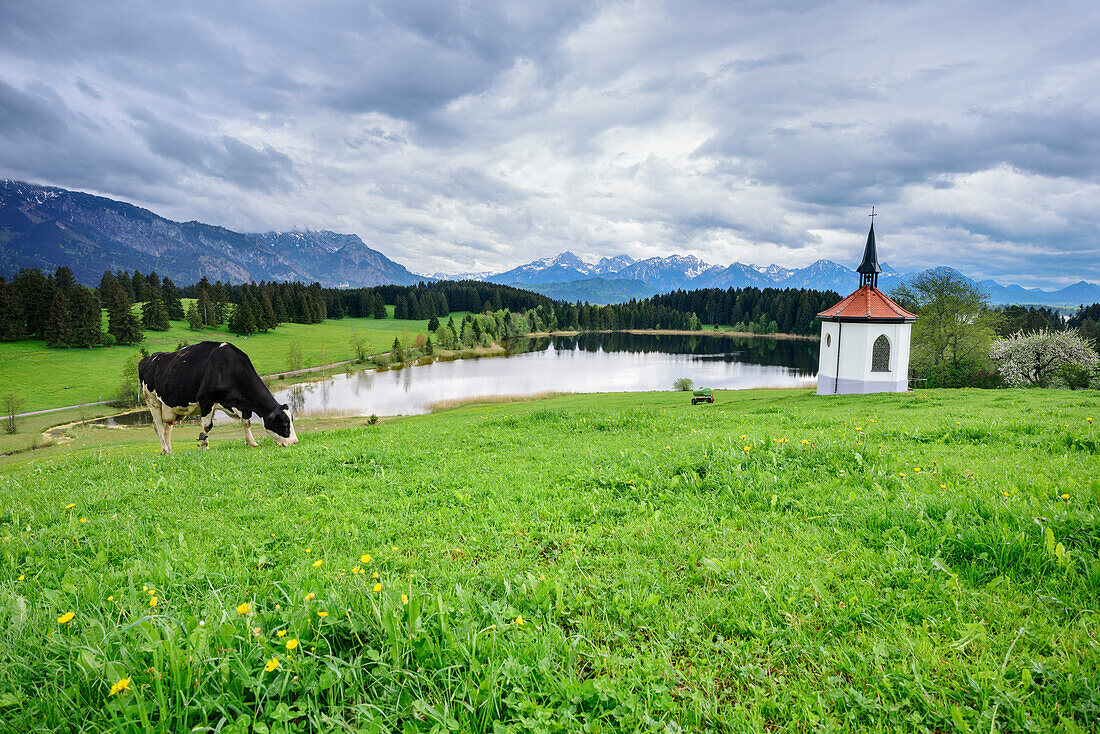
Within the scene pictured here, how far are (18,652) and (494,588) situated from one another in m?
2.70

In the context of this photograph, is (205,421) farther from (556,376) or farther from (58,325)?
(58,325)

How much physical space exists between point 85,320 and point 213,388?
94.9 metres

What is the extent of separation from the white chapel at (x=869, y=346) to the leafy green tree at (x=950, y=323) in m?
15.0

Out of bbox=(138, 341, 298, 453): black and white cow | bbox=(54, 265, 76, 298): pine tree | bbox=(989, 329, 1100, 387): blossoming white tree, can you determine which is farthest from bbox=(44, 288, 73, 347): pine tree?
bbox=(989, 329, 1100, 387): blossoming white tree

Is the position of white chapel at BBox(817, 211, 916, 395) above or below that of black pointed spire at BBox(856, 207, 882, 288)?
below

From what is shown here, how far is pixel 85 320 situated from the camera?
7812 centimetres

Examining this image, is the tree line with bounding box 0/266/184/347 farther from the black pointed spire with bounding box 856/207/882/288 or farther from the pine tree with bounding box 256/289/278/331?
the black pointed spire with bounding box 856/207/882/288

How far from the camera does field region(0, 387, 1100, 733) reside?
231cm

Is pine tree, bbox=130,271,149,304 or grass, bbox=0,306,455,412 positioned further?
pine tree, bbox=130,271,149,304

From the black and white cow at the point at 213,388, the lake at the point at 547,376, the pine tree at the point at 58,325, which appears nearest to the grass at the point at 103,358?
the pine tree at the point at 58,325

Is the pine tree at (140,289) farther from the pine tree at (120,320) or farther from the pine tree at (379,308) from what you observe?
the pine tree at (379,308)

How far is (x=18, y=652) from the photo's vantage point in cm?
253

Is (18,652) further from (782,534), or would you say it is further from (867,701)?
(782,534)

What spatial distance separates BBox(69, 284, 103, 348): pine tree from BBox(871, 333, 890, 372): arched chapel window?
110 metres
